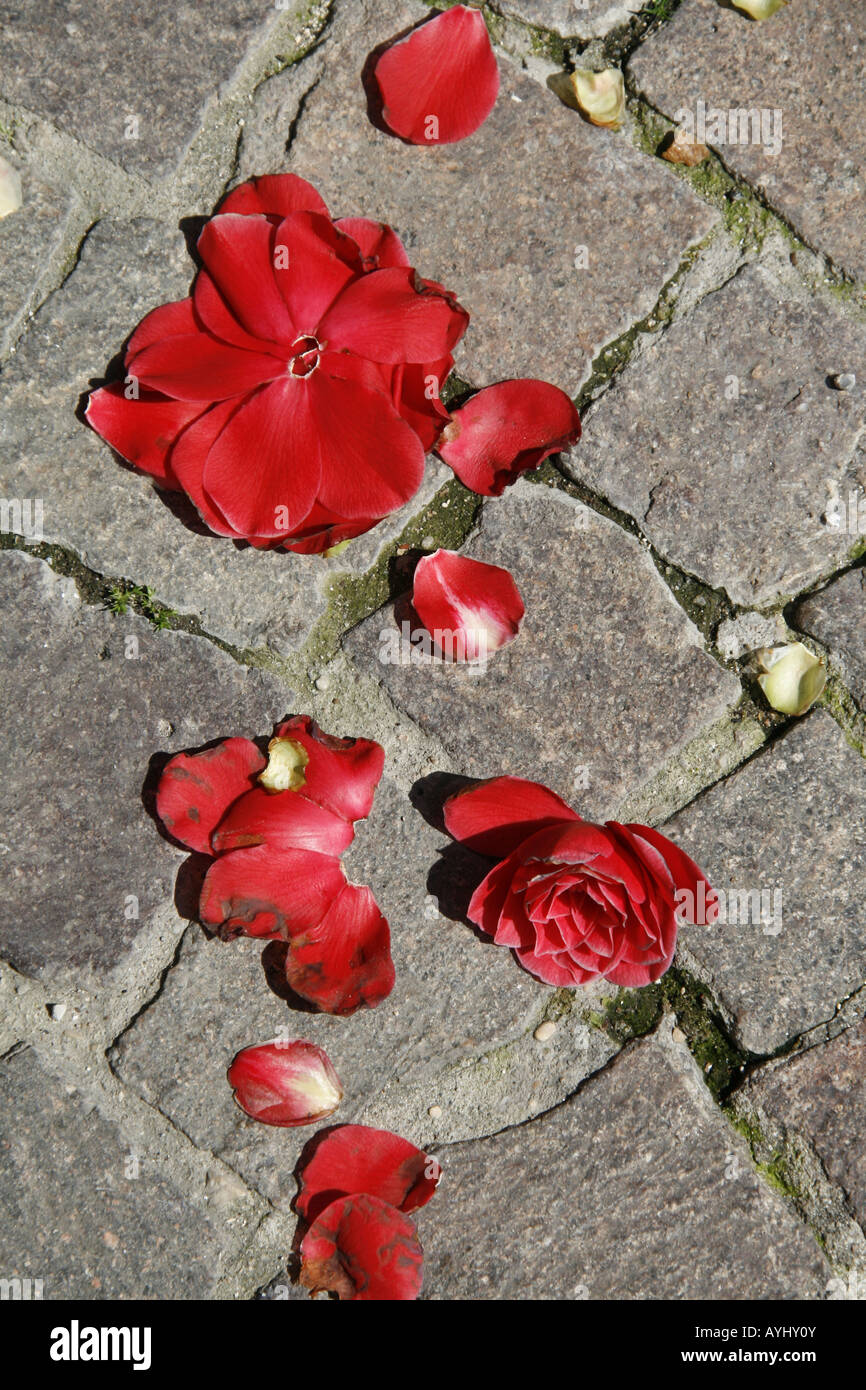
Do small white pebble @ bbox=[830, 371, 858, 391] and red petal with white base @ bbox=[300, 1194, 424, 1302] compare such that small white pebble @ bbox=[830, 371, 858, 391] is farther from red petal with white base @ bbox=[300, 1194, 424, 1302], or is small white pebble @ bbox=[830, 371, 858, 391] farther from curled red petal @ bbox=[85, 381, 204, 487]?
red petal with white base @ bbox=[300, 1194, 424, 1302]

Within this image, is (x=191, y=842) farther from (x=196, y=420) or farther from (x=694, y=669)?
(x=694, y=669)

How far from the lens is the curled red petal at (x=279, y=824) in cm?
216

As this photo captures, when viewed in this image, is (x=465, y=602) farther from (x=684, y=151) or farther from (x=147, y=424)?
(x=684, y=151)

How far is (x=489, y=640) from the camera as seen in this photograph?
7.57 ft

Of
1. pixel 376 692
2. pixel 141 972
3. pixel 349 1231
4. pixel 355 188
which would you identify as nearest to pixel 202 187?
pixel 355 188

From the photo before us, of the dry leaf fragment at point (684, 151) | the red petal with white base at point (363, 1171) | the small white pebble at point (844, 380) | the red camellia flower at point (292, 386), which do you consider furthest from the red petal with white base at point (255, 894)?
the dry leaf fragment at point (684, 151)

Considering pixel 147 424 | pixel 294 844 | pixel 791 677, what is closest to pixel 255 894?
pixel 294 844

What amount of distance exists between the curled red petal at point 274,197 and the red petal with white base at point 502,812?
118cm

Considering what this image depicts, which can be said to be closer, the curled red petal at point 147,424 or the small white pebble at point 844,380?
the curled red petal at point 147,424

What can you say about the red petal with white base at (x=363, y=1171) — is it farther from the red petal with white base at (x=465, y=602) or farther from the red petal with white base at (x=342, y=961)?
the red petal with white base at (x=465, y=602)

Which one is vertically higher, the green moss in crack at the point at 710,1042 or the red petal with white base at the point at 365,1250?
the green moss in crack at the point at 710,1042

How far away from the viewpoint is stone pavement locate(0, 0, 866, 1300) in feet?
7.54

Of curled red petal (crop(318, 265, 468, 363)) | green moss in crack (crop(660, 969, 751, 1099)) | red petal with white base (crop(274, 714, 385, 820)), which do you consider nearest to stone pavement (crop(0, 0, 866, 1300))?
green moss in crack (crop(660, 969, 751, 1099))

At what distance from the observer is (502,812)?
7.36ft
